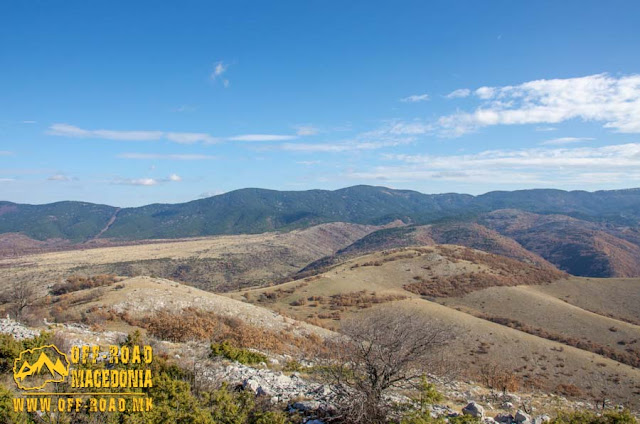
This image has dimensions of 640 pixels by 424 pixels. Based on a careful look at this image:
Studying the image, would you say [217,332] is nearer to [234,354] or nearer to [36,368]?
[234,354]

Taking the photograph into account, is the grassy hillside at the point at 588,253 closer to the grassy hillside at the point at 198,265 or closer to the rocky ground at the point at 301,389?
the grassy hillside at the point at 198,265

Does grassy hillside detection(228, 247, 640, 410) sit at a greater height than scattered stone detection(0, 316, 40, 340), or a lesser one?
lesser

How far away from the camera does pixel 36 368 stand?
10227 millimetres

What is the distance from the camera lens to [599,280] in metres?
58.5

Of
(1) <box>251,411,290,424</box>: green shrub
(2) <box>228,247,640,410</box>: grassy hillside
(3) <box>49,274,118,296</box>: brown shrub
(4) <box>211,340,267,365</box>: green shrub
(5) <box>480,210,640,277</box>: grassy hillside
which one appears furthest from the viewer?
(5) <box>480,210,640,277</box>: grassy hillside

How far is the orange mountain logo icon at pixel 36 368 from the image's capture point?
9849 millimetres

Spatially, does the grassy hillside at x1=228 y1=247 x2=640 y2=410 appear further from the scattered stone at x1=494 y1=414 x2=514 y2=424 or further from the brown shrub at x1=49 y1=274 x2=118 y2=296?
the brown shrub at x1=49 y1=274 x2=118 y2=296

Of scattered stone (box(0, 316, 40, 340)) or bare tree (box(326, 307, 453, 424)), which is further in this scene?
scattered stone (box(0, 316, 40, 340))

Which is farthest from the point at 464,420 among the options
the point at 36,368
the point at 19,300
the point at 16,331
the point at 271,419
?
the point at 19,300

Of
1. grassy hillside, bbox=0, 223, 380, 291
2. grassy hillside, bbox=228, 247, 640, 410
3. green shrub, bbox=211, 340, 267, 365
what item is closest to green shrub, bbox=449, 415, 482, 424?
green shrub, bbox=211, 340, 267, 365

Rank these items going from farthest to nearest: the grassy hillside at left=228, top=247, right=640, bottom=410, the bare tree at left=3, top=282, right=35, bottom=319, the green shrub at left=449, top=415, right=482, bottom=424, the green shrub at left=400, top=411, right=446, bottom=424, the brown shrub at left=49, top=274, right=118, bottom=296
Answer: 1. the brown shrub at left=49, top=274, right=118, bottom=296
2. the grassy hillside at left=228, top=247, right=640, bottom=410
3. the bare tree at left=3, top=282, right=35, bottom=319
4. the green shrub at left=449, top=415, right=482, bottom=424
5. the green shrub at left=400, top=411, right=446, bottom=424

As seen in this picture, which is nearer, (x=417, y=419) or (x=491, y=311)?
(x=417, y=419)

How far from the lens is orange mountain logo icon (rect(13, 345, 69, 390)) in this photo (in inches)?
388

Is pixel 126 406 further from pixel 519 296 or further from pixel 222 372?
pixel 519 296
